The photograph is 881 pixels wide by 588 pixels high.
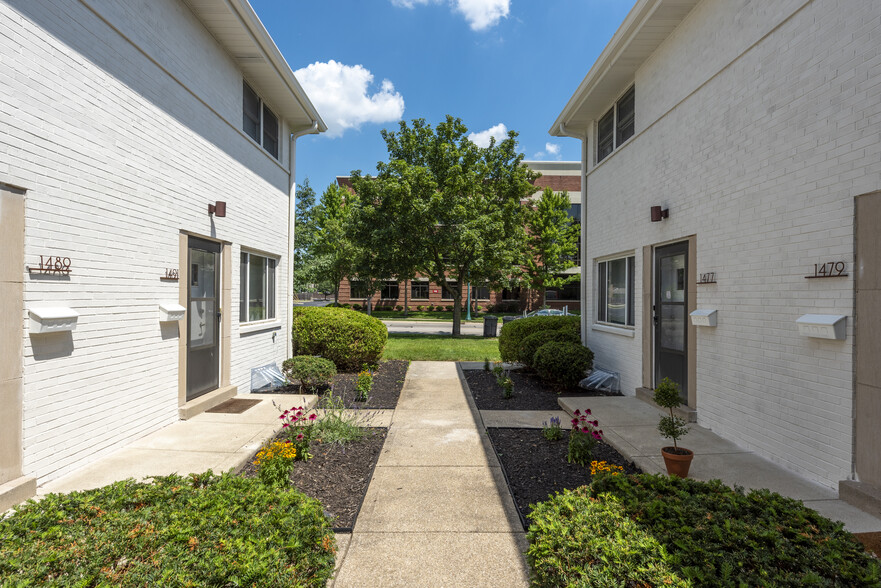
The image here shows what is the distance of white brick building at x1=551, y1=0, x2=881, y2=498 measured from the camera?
3.58 m

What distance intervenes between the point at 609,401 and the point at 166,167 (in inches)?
269

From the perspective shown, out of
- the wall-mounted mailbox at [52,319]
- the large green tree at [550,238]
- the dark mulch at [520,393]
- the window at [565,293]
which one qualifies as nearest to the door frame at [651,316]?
the dark mulch at [520,393]

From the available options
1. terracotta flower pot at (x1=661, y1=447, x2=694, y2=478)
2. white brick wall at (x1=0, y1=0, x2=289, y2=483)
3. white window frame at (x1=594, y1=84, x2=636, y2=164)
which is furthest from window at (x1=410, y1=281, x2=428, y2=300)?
terracotta flower pot at (x1=661, y1=447, x2=694, y2=478)

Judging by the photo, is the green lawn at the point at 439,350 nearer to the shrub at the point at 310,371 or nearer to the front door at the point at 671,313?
the shrub at the point at 310,371

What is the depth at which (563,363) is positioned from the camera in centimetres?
777

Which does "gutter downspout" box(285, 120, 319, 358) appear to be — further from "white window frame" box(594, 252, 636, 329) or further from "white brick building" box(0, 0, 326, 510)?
"white window frame" box(594, 252, 636, 329)

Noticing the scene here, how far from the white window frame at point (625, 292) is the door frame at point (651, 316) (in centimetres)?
53

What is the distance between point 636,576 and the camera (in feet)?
6.02

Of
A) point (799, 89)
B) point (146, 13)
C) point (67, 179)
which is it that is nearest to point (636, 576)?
point (799, 89)

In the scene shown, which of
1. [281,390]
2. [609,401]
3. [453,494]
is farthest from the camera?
[281,390]

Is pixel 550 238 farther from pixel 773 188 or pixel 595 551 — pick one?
pixel 595 551

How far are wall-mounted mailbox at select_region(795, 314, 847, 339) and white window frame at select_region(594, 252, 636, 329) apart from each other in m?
3.57

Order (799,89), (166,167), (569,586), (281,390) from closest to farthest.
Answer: (569,586) < (799,89) < (166,167) < (281,390)

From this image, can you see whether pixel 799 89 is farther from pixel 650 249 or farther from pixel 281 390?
pixel 281 390
